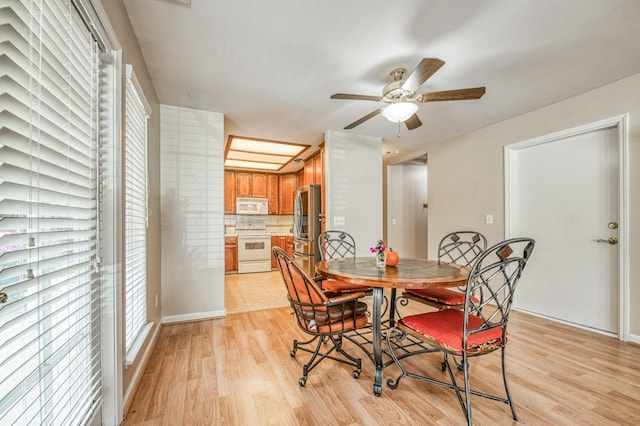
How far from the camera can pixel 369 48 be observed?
199 cm

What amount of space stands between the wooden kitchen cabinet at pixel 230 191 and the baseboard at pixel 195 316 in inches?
125

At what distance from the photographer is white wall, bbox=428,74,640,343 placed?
2.44 meters

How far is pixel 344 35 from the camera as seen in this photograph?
6.11ft

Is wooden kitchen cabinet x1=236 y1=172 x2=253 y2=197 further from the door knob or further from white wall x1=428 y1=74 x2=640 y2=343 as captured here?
the door knob

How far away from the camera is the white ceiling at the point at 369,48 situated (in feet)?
5.41

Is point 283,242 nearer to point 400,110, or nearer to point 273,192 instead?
Answer: point 273,192

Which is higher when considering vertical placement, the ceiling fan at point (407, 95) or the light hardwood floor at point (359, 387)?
the ceiling fan at point (407, 95)

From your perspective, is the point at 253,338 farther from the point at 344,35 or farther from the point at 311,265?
the point at 344,35

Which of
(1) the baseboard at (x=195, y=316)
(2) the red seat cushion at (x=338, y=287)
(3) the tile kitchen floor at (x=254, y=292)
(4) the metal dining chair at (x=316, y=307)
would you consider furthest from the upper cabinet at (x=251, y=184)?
(4) the metal dining chair at (x=316, y=307)

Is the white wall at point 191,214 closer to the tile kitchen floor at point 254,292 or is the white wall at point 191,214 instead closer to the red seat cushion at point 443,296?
the tile kitchen floor at point 254,292

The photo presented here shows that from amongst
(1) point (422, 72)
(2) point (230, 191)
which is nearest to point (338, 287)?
(1) point (422, 72)

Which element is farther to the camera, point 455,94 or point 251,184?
point 251,184

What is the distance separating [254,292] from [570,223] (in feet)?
13.3

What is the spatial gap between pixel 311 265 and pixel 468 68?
3.13 meters
